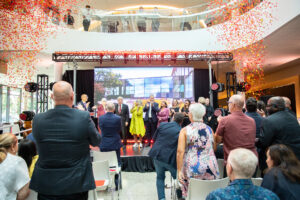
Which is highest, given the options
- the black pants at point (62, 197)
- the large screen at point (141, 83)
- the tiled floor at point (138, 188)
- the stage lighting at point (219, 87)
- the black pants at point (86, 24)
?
the black pants at point (86, 24)

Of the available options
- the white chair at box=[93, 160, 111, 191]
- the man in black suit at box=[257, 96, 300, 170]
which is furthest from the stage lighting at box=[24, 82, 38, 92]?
the man in black suit at box=[257, 96, 300, 170]

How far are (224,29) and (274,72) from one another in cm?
592

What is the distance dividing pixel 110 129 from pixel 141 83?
541 cm

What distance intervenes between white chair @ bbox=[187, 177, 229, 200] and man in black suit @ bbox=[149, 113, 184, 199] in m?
0.75

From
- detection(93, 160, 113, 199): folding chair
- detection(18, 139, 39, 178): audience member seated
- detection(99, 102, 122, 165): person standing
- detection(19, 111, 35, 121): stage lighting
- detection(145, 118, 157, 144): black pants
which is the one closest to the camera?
detection(18, 139, 39, 178): audience member seated

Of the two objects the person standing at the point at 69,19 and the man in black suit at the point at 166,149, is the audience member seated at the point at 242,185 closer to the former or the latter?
the man in black suit at the point at 166,149

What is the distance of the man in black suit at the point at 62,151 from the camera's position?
4.63ft

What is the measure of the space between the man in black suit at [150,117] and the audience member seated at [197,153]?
442 cm

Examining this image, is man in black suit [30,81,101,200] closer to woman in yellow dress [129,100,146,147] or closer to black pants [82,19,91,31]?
woman in yellow dress [129,100,146,147]

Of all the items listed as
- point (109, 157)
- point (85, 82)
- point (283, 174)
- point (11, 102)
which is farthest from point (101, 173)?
point (11, 102)

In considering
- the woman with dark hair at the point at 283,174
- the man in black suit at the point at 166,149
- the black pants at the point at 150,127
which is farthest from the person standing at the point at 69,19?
the woman with dark hair at the point at 283,174

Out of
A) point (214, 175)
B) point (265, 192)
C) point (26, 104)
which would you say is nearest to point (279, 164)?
point (265, 192)

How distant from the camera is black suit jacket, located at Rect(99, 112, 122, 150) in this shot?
3.48 meters

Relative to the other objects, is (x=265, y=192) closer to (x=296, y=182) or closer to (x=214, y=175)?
(x=296, y=182)
